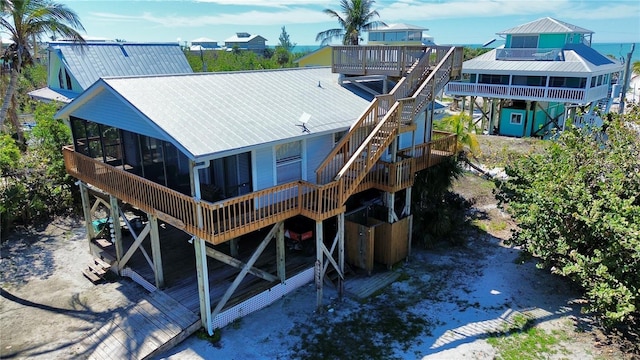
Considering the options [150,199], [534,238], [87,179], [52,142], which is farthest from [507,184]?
[52,142]

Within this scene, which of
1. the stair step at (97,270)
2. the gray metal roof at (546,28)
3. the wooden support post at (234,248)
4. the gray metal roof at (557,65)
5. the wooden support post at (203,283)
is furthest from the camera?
the gray metal roof at (546,28)

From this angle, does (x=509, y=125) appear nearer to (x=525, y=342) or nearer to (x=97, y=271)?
(x=525, y=342)

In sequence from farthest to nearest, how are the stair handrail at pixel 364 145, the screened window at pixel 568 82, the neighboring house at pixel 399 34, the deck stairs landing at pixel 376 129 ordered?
the neighboring house at pixel 399 34 → the screened window at pixel 568 82 → the deck stairs landing at pixel 376 129 → the stair handrail at pixel 364 145

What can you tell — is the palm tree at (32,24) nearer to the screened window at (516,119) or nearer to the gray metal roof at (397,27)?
the screened window at (516,119)

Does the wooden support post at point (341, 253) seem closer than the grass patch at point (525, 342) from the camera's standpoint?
No

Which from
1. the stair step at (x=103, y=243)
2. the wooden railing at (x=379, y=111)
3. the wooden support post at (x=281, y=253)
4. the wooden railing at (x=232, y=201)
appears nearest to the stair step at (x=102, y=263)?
the stair step at (x=103, y=243)
